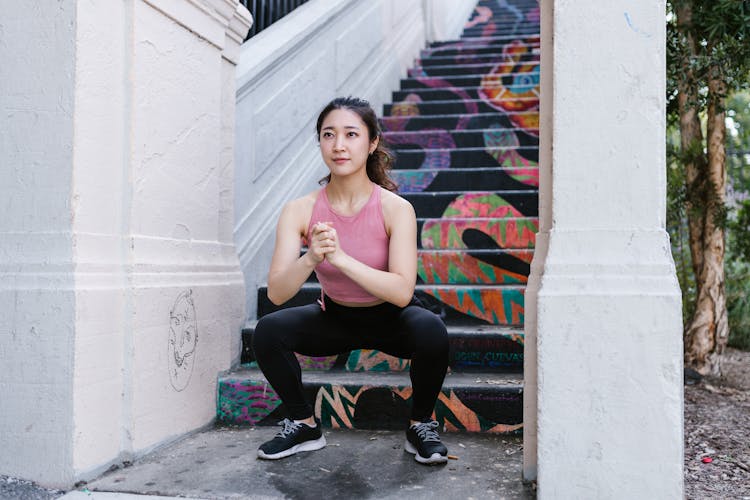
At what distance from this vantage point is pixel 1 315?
2246 millimetres

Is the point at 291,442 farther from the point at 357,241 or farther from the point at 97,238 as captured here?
the point at 97,238

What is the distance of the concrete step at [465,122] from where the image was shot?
205 inches

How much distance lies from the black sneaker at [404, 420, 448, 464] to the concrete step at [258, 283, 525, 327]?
86cm

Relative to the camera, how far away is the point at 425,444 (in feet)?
7.98

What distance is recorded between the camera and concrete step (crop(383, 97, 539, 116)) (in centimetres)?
548

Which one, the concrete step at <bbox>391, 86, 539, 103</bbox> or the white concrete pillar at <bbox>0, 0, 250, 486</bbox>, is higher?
the concrete step at <bbox>391, 86, 539, 103</bbox>

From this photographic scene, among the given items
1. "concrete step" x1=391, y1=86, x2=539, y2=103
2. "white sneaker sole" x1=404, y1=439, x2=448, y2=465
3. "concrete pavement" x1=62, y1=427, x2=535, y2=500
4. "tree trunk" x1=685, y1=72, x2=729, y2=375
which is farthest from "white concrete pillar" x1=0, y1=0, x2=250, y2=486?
"concrete step" x1=391, y1=86, x2=539, y2=103

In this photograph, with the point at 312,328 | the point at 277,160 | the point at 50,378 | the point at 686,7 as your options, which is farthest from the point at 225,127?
the point at 686,7

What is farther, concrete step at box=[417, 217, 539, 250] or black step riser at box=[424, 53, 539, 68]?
black step riser at box=[424, 53, 539, 68]

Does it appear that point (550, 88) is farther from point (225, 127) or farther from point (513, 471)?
point (225, 127)

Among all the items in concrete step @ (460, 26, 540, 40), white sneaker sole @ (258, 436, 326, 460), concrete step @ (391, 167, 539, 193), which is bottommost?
white sneaker sole @ (258, 436, 326, 460)

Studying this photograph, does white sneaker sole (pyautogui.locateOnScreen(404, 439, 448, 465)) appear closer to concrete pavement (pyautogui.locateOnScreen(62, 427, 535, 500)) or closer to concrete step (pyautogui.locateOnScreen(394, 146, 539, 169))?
concrete pavement (pyautogui.locateOnScreen(62, 427, 535, 500))

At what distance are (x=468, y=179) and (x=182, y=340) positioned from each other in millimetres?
2432

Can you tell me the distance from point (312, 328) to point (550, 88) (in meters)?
1.28
